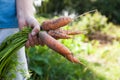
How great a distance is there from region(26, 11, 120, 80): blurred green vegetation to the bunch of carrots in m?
0.61

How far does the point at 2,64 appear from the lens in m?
2.24

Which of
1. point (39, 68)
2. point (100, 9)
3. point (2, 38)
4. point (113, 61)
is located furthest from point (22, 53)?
point (100, 9)

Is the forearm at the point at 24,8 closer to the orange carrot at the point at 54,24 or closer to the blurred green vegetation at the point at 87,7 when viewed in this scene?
the orange carrot at the point at 54,24

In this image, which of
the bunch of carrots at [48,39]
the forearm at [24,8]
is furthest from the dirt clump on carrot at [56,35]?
the forearm at [24,8]

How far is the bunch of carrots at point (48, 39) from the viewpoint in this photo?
2.06 metres

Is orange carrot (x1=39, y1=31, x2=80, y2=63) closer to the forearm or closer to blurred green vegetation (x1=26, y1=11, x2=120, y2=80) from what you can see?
the forearm

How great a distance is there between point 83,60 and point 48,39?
3.34 meters

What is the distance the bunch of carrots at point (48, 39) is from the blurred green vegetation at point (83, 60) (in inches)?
23.9

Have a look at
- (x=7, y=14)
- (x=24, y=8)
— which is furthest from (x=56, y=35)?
(x=7, y=14)

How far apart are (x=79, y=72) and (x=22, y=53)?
8.70ft

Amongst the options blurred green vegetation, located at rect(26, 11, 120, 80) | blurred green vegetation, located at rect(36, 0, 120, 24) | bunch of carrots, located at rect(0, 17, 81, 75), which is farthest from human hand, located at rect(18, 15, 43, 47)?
blurred green vegetation, located at rect(36, 0, 120, 24)

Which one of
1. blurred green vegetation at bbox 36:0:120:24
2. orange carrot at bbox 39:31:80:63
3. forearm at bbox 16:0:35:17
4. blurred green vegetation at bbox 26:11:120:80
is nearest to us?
orange carrot at bbox 39:31:80:63

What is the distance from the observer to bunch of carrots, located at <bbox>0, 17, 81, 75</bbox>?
206 centimetres

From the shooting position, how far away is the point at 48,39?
2043 millimetres
